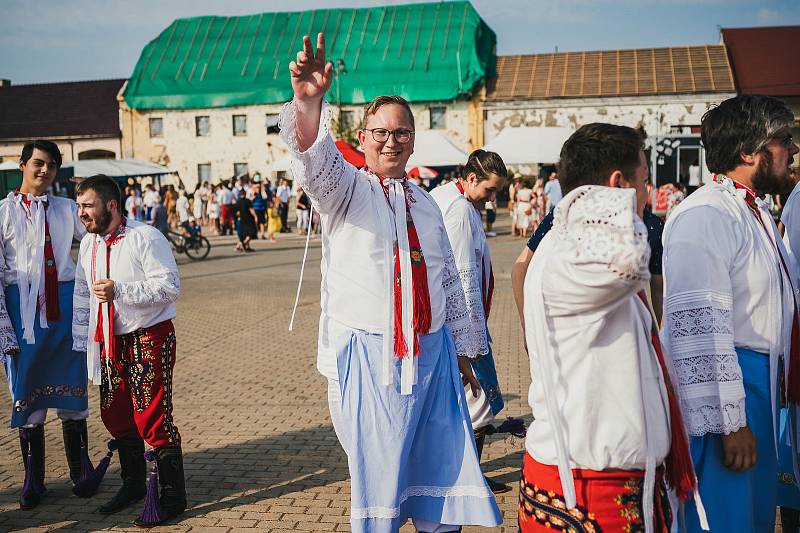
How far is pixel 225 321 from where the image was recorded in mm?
11602

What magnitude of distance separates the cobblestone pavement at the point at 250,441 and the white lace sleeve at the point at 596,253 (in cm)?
256

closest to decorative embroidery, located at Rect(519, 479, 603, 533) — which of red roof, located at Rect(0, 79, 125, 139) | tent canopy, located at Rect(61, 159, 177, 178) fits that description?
tent canopy, located at Rect(61, 159, 177, 178)

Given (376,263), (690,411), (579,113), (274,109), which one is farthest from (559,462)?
(274,109)

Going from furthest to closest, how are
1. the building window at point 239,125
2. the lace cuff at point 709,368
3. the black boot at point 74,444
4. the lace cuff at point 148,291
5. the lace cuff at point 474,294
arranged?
the building window at point 239,125 → the black boot at point 74,444 → the lace cuff at point 474,294 → the lace cuff at point 148,291 → the lace cuff at point 709,368

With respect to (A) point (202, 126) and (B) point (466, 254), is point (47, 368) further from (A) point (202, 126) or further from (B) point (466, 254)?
(A) point (202, 126)

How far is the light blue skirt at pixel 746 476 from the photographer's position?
107 inches

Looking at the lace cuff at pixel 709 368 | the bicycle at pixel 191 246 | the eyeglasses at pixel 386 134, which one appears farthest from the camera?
the bicycle at pixel 191 246

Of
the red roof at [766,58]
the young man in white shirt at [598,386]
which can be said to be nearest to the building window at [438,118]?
the red roof at [766,58]

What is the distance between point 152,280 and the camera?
4.66 metres

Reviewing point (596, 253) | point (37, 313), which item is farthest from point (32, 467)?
→ point (596, 253)

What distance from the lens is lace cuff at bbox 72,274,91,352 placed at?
4.85 metres

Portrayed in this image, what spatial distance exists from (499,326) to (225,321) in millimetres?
3876

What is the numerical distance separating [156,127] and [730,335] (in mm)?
45023

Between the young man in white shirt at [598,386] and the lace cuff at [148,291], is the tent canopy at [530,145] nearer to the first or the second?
the lace cuff at [148,291]
